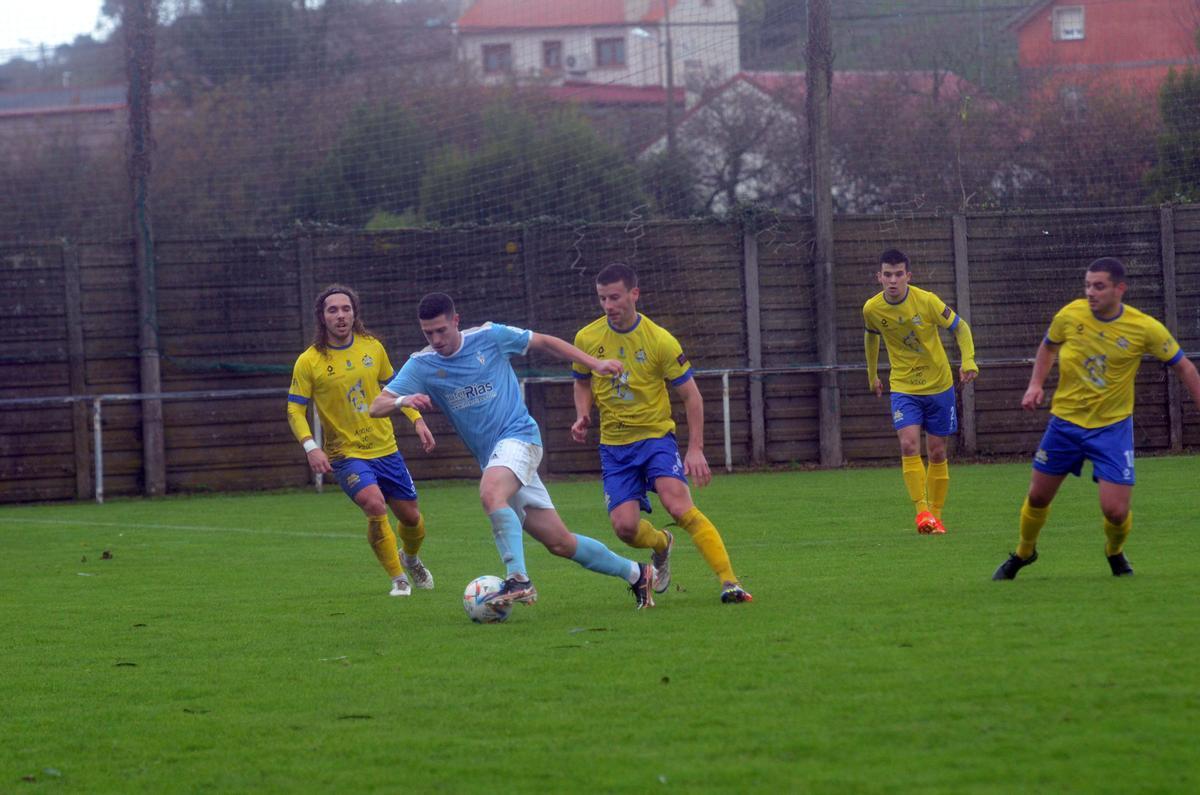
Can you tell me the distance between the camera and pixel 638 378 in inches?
327

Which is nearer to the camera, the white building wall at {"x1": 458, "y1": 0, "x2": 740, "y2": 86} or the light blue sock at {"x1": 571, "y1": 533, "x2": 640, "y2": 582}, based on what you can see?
the light blue sock at {"x1": 571, "y1": 533, "x2": 640, "y2": 582}

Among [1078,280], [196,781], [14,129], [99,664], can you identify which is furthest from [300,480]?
[14,129]

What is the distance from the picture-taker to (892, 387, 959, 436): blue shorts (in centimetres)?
1206

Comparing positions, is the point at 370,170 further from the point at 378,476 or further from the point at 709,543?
the point at 709,543

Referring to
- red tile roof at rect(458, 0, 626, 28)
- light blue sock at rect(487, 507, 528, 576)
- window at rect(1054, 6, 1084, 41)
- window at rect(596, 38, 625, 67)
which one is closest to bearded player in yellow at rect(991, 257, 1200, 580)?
light blue sock at rect(487, 507, 528, 576)

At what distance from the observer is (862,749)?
14.5 ft

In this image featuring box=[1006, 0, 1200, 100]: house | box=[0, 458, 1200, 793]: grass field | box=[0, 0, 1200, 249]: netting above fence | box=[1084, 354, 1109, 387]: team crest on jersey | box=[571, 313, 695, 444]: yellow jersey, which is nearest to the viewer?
box=[0, 458, 1200, 793]: grass field

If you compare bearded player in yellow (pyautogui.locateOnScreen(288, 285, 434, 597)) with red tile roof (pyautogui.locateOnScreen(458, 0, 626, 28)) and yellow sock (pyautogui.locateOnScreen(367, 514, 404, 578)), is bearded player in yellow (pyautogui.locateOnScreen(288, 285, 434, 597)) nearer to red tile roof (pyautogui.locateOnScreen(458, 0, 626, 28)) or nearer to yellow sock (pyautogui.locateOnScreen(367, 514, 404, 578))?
yellow sock (pyautogui.locateOnScreen(367, 514, 404, 578))

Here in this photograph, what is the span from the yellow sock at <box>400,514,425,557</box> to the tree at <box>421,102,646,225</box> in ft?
36.1

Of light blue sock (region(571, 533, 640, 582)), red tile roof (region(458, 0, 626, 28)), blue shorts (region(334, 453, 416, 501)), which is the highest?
red tile roof (region(458, 0, 626, 28))

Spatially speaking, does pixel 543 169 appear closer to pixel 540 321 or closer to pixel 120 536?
pixel 540 321

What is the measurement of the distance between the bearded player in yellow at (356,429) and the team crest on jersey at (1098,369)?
4.20 metres

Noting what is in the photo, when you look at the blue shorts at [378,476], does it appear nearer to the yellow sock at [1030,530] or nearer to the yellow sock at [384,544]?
the yellow sock at [384,544]

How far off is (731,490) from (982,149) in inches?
314
